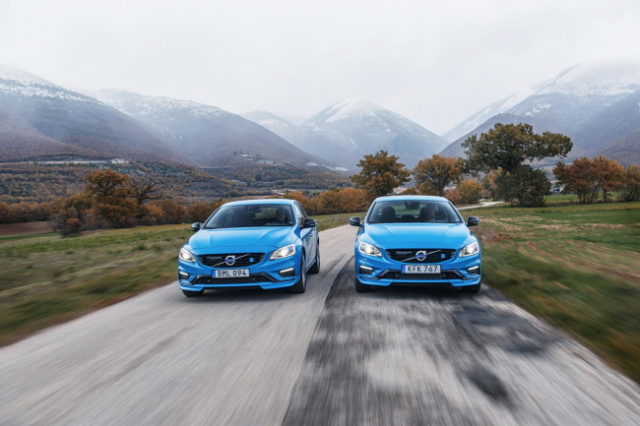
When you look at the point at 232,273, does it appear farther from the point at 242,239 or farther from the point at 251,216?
the point at 251,216

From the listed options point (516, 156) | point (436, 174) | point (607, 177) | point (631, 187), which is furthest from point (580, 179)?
point (436, 174)

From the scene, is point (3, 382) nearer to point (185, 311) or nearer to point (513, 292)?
point (185, 311)

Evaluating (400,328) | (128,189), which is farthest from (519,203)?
(400,328)

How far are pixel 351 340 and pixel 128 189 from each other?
60.7 meters

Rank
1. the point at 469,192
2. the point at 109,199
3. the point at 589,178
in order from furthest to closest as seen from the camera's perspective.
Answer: the point at 469,192
the point at 589,178
the point at 109,199

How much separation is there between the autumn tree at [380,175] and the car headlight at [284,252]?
206 feet

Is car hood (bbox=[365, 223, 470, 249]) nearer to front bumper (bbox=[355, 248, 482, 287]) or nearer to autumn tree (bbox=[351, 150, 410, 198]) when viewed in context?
front bumper (bbox=[355, 248, 482, 287])

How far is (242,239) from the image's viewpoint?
6938mm

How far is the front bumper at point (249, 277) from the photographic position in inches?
257

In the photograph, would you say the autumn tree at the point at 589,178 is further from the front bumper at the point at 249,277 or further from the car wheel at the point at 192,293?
the car wheel at the point at 192,293

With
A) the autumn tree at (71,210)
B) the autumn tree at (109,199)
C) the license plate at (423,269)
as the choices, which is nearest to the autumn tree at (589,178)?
the autumn tree at (109,199)

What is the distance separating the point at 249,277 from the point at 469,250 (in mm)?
3254

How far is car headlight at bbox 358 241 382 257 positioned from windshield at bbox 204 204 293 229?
1.67 meters

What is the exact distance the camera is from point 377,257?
21.8ft
